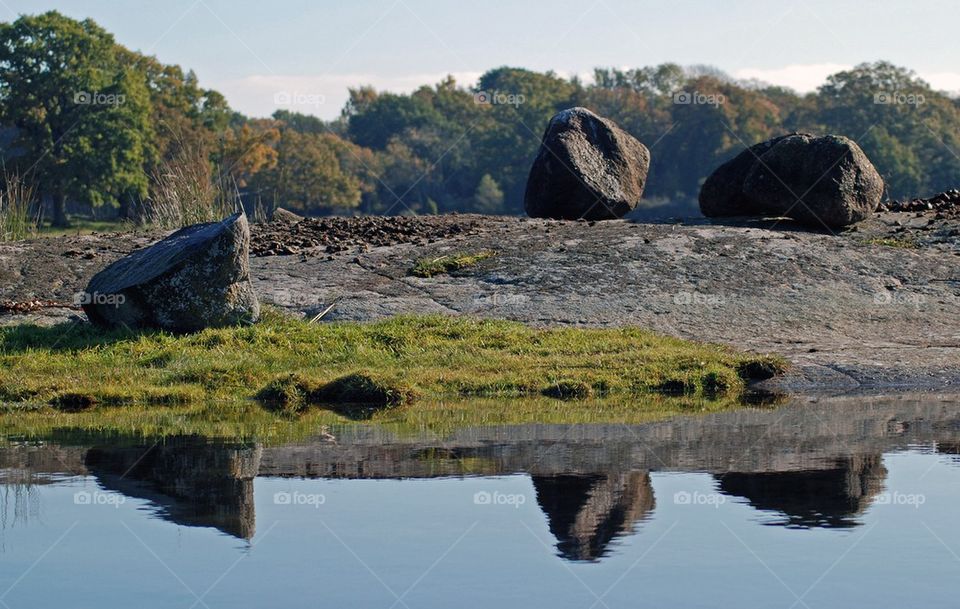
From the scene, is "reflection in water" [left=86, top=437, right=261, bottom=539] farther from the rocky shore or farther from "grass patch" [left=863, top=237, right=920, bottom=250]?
"grass patch" [left=863, top=237, right=920, bottom=250]

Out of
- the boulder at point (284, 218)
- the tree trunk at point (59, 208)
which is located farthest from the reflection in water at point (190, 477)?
the tree trunk at point (59, 208)

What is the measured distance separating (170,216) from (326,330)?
8402 mm

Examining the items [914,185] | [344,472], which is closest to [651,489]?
[344,472]

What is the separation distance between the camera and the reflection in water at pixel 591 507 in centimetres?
891

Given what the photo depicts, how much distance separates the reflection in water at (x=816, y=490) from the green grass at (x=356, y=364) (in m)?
5.74

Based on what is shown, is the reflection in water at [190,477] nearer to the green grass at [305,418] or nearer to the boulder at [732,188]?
the green grass at [305,418]

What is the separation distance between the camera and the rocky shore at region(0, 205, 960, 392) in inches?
800

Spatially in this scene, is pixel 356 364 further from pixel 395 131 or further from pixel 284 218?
pixel 395 131

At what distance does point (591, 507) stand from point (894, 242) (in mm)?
16231

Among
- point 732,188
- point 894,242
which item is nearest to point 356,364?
point 732,188

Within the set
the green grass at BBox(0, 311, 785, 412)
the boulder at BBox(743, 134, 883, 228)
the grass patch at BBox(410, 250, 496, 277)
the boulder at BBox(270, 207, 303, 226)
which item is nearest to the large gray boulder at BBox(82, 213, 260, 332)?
the green grass at BBox(0, 311, 785, 412)

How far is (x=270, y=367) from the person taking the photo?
704 inches

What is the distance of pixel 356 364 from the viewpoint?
18219 millimetres

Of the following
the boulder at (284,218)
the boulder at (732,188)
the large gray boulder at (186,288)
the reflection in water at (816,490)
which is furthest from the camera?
the boulder at (284,218)
